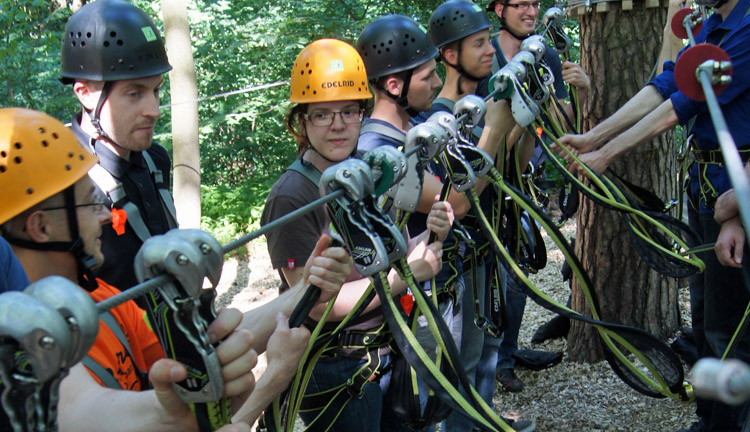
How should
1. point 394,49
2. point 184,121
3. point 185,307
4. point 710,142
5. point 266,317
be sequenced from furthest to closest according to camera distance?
point 184,121
point 710,142
point 394,49
point 266,317
point 185,307

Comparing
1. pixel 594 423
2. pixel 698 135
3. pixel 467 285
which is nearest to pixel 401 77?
pixel 467 285

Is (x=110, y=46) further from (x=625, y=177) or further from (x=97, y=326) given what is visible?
(x=625, y=177)

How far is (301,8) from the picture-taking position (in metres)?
7.92

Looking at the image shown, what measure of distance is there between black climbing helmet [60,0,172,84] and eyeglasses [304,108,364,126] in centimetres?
60

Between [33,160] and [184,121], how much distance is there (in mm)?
5526

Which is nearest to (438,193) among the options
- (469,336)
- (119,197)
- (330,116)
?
(330,116)

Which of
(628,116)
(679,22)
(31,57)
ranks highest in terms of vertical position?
(31,57)

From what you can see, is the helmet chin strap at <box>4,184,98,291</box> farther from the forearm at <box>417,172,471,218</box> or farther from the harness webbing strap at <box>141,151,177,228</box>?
the forearm at <box>417,172,471,218</box>

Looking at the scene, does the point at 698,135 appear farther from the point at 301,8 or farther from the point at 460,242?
the point at 301,8

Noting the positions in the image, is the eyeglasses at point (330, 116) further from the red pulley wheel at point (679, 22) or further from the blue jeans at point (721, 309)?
the red pulley wheel at point (679, 22)

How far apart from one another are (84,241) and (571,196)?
3.28 meters

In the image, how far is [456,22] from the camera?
Answer: 3.41m

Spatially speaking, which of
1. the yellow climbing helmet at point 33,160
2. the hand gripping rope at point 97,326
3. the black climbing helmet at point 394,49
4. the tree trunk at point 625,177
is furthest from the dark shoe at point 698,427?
the yellow climbing helmet at point 33,160

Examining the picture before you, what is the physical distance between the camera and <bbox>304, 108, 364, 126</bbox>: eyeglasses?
2.45 meters
